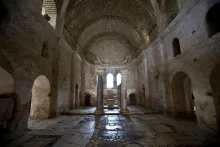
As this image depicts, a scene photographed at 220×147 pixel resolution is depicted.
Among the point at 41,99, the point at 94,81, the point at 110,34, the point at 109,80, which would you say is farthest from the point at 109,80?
the point at 41,99

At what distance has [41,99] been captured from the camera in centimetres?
751

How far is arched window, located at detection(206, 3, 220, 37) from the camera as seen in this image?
503 centimetres

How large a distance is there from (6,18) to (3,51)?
1.45m

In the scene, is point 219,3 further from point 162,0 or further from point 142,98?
point 142,98

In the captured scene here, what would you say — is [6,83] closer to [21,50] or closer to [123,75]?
[21,50]

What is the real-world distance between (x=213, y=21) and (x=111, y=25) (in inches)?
440

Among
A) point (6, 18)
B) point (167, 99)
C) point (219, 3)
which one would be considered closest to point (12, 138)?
point (6, 18)

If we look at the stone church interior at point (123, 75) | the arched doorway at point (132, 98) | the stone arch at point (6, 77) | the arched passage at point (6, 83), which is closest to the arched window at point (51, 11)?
the stone church interior at point (123, 75)

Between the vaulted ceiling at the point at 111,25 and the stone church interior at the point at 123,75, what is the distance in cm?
10

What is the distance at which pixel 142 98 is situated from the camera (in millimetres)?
14023

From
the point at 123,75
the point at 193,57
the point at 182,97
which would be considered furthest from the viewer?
the point at 123,75

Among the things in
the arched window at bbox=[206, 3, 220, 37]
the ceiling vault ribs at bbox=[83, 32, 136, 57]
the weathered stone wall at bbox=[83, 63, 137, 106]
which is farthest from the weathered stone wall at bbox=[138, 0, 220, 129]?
the ceiling vault ribs at bbox=[83, 32, 136, 57]

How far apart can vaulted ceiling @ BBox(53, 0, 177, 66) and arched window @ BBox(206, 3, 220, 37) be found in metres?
4.27

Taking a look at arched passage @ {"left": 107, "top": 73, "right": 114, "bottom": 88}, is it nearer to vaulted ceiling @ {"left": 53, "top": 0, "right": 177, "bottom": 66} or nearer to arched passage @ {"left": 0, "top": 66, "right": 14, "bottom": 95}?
vaulted ceiling @ {"left": 53, "top": 0, "right": 177, "bottom": 66}
